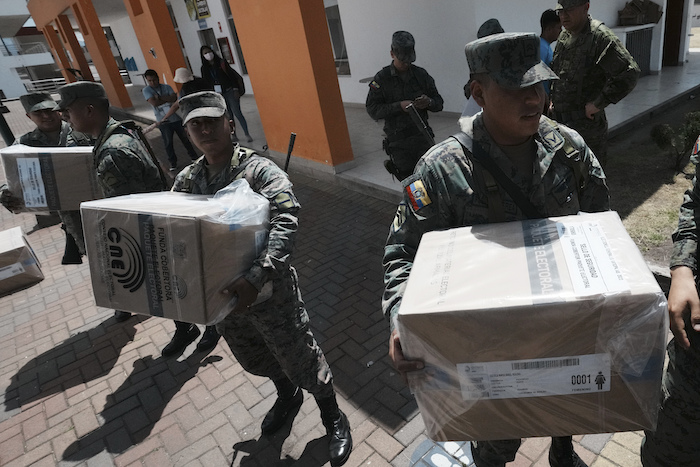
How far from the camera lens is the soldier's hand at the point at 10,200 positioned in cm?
334

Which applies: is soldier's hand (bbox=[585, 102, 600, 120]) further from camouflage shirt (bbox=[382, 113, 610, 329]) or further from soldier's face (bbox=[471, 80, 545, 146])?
soldier's face (bbox=[471, 80, 545, 146])

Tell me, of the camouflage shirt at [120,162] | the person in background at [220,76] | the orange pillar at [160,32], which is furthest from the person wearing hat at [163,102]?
the camouflage shirt at [120,162]

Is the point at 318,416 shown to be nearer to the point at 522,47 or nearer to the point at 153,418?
the point at 153,418

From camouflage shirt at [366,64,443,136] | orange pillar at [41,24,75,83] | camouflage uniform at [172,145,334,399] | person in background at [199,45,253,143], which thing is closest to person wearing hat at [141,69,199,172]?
person in background at [199,45,253,143]

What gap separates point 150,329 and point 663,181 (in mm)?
5502

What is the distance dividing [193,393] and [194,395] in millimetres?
27

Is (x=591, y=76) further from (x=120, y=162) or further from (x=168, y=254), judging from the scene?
(x=120, y=162)

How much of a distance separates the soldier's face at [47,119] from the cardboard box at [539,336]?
4718 mm

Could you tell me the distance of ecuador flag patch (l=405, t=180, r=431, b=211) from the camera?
5.31 feet

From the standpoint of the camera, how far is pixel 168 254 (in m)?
1.85

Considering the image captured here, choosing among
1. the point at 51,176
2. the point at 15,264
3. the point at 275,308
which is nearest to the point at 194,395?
the point at 275,308

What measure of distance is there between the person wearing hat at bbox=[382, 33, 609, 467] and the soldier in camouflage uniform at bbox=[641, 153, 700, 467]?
1.00 ft

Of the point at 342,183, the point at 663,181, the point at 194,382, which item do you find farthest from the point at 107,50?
the point at 663,181

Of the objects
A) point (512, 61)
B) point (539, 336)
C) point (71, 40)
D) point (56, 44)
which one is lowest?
point (539, 336)
